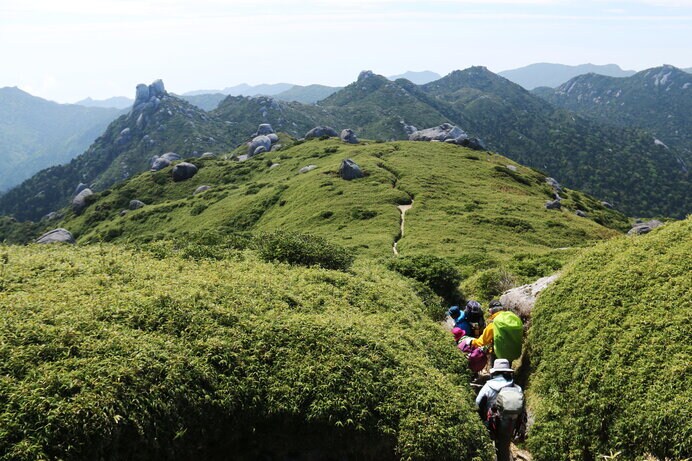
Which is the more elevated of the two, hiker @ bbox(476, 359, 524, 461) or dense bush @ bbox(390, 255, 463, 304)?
hiker @ bbox(476, 359, 524, 461)

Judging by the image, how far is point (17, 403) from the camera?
304 inches

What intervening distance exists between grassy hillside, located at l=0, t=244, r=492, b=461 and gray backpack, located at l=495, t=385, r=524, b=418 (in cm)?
76

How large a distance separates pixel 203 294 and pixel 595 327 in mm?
11683

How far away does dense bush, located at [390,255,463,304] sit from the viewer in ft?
84.8

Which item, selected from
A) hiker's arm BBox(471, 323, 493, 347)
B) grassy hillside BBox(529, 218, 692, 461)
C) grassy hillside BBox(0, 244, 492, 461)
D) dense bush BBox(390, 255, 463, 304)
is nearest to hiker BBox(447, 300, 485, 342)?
hiker's arm BBox(471, 323, 493, 347)

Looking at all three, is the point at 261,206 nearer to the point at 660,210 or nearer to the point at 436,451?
the point at 436,451

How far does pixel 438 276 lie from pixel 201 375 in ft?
59.9

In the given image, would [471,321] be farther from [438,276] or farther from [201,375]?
[201,375]

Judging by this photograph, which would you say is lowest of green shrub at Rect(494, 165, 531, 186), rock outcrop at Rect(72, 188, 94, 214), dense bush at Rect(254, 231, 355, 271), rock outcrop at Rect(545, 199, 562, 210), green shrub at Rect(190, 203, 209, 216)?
rock outcrop at Rect(72, 188, 94, 214)

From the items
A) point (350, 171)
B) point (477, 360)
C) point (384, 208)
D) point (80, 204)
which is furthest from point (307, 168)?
point (477, 360)

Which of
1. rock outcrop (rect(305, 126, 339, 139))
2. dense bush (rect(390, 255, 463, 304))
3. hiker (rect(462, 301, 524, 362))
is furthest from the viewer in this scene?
rock outcrop (rect(305, 126, 339, 139))

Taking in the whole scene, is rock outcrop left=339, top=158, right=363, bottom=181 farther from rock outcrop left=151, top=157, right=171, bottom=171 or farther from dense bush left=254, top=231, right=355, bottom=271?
rock outcrop left=151, top=157, right=171, bottom=171

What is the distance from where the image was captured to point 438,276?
26.0 metres

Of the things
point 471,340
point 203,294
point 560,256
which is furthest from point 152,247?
point 560,256
